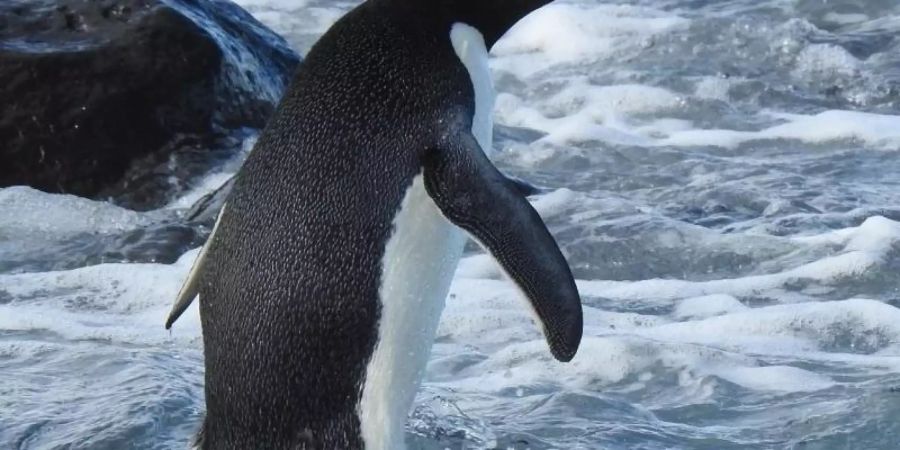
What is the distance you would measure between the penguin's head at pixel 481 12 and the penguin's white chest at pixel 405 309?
0.40 meters

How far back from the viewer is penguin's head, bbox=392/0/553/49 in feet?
10.1

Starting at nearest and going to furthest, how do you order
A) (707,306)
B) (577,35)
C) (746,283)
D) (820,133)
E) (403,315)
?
(403,315) → (707,306) → (746,283) → (820,133) → (577,35)

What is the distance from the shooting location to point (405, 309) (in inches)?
113

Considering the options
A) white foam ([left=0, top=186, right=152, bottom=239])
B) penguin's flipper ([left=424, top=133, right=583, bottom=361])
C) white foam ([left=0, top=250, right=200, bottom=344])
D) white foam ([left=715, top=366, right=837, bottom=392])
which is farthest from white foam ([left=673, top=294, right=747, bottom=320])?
white foam ([left=0, top=186, right=152, bottom=239])

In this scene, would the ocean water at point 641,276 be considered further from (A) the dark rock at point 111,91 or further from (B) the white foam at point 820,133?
(A) the dark rock at point 111,91

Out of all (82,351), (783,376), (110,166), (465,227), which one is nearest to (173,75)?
(110,166)

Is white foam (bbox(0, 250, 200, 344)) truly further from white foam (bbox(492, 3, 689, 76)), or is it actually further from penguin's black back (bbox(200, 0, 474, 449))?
white foam (bbox(492, 3, 689, 76))

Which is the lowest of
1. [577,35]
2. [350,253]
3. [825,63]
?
[577,35]

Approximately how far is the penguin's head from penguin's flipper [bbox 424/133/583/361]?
360 mm

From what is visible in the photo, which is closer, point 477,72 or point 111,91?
point 477,72

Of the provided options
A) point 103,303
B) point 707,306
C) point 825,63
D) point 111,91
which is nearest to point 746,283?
point 707,306

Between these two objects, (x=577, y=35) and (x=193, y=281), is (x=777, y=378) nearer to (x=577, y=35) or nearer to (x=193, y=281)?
(x=193, y=281)

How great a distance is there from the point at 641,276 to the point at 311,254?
2445mm

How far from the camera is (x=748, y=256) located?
514cm
